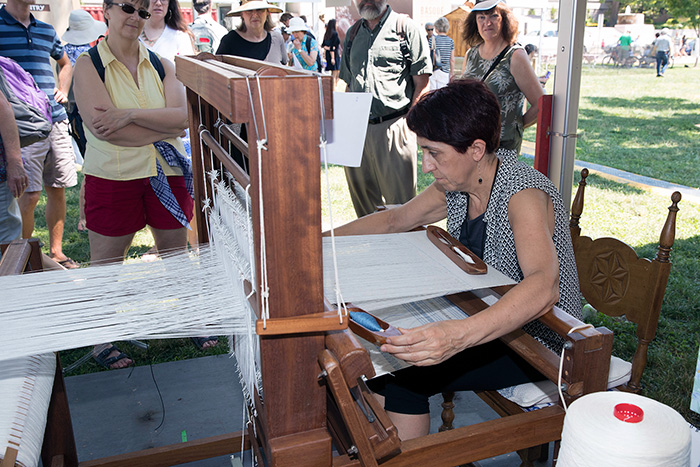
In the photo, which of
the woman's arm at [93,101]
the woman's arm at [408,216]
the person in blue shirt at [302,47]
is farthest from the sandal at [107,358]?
the person in blue shirt at [302,47]

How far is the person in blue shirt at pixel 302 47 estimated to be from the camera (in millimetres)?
8695

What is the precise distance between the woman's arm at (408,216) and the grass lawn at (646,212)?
4.33ft

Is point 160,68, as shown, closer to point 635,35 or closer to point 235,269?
point 235,269

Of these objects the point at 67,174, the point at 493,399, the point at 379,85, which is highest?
the point at 379,85

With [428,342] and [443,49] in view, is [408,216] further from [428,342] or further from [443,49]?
[443,49]

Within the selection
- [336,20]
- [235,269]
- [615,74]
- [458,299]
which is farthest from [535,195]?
[615,74]

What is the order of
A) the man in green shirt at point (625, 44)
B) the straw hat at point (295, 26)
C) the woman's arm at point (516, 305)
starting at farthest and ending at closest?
1. the man in green shirt at point (625, 44)
2. the straw hat at point (295, 26)
3. the woman's arm at point (516, 305)

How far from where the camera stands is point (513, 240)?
162 cm

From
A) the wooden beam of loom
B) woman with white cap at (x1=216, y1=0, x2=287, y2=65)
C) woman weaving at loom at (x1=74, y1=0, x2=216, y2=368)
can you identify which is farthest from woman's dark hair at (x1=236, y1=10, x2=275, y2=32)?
the wooden beam of loom

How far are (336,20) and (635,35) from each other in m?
16.4

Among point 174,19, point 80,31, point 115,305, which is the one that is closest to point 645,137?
point 174,19

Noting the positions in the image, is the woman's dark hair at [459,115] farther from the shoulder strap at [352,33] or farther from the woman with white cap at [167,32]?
the woman with white cap at [167,32]

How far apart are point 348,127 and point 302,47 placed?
7.99 metres

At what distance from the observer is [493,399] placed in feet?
5.69
